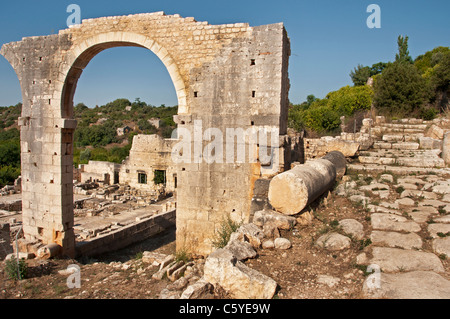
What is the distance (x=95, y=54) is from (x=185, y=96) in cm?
279

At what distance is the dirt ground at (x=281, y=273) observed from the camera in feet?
11.7

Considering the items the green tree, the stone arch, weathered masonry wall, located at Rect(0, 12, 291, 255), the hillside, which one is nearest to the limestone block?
weathered masonry wall, located at Rect(0, 12, 291, 255)

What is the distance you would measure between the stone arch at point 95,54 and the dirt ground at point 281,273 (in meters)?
3.48

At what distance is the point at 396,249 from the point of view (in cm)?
412

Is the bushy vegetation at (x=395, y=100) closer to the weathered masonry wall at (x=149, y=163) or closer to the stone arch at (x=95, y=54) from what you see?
the weathered masonry wall at (x=149, y=163)

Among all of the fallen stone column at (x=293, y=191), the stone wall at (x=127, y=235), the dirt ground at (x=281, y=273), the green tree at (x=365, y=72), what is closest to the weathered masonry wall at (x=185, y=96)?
the stone wall at (x=127, y=235)

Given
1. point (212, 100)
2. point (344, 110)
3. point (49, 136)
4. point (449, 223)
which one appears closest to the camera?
point (449, 223)

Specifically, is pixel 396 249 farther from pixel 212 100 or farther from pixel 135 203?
pixel 135 203

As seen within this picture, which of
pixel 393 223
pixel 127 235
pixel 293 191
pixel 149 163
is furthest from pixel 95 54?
pixel 149 163

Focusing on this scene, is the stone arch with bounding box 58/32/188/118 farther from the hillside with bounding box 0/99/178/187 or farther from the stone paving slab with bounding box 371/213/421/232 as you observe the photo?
the hillside with bounding box 0/99/178/187

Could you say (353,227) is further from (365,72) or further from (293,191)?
(365,72)

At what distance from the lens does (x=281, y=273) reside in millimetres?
3859

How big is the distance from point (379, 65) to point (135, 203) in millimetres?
35792
